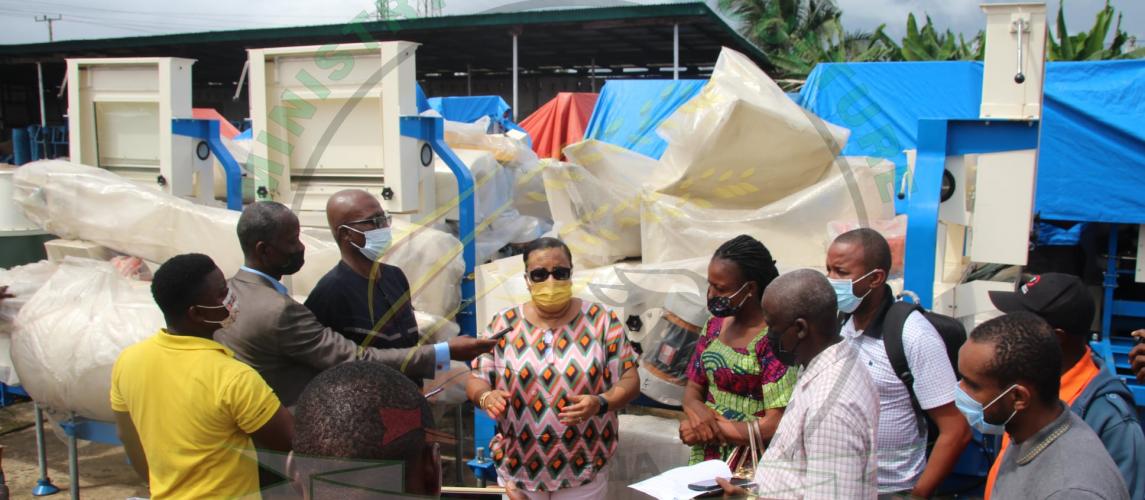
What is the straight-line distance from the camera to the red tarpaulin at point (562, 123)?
33.3 feet

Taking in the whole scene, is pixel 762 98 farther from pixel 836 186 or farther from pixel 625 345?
pixel 625 345

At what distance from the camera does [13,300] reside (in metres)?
4.14

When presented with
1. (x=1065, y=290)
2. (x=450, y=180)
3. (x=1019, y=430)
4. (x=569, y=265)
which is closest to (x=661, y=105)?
(x=450, y=180)

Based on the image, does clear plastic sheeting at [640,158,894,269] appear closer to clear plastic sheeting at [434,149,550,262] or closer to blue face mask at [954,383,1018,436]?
clear plastic sheeting at [434,149,550,262]

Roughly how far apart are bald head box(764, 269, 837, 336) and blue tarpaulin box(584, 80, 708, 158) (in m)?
5.03

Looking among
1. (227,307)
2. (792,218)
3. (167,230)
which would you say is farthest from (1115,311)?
(167,230)

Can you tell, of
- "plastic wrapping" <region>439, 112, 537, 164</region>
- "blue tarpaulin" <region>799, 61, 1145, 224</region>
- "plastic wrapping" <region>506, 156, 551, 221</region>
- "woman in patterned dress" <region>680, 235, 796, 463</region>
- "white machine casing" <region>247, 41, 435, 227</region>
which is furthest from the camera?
"plastic wrapping" <region>439, 112, 537, 164</region>

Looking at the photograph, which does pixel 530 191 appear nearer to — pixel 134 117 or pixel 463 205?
pixel 463 205

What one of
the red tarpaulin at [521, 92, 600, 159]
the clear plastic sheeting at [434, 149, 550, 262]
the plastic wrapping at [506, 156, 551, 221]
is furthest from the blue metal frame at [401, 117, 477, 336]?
the red tarpaulin at [521, 92, 600, 159]

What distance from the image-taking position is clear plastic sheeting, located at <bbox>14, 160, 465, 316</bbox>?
3.90 m

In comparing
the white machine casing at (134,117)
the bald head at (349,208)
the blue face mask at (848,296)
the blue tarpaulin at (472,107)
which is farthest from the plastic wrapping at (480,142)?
the blue tarpaulin at (472,107)

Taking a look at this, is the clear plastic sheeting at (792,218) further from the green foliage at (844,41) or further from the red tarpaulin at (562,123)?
the red tarpaulin at (562,123)

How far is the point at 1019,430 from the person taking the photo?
175 centimetres

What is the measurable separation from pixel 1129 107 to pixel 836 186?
2.30 meters
